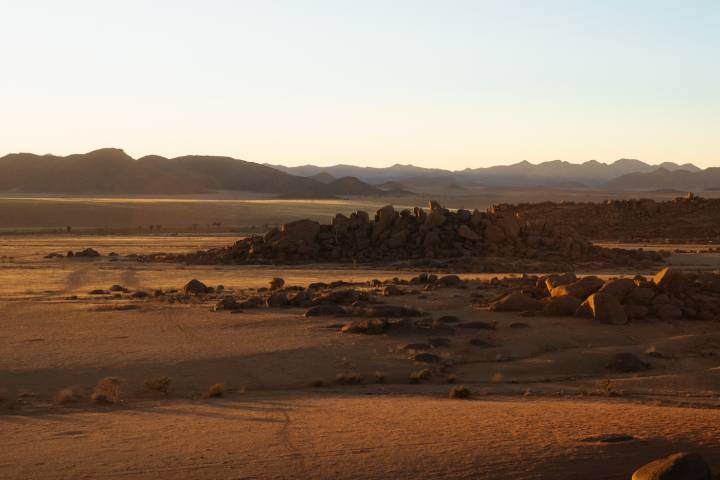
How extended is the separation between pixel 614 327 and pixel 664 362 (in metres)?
3.34

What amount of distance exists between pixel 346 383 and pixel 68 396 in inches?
166

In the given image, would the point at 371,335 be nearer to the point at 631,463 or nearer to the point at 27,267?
the point at 631,463

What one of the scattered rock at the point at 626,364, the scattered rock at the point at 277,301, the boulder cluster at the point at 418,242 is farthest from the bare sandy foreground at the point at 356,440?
the boulder cluster at the point at 418,242

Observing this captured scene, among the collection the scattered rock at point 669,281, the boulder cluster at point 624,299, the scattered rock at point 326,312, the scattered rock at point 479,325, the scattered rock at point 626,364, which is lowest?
the scattered rock at point 626,364

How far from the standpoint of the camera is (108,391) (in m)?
13.1

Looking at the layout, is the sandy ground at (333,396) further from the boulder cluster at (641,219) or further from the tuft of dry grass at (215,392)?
the boulder cluster at (641,219)

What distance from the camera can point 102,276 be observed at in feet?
108

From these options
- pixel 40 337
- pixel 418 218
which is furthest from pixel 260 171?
pixel 40 337

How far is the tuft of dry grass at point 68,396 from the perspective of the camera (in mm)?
12687

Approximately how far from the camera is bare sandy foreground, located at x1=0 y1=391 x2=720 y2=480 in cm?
838

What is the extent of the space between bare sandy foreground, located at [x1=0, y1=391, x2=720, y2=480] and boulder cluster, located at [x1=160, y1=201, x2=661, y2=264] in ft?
82.6

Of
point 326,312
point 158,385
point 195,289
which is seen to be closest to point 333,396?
point 158,385

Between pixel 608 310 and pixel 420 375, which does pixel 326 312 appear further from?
pixel 420 375

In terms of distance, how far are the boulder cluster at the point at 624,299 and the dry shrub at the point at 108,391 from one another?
33.4ft
